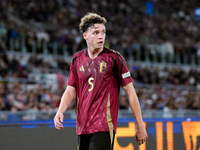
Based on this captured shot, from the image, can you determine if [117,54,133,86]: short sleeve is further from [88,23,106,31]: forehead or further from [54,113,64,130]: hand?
[54,113,64,130]: hand

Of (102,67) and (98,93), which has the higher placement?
(102,67)

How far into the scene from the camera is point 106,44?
18344 millimetres

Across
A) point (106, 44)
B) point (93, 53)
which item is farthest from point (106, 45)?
point (93, 53)

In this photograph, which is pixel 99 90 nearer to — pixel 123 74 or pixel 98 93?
pixel 98 93

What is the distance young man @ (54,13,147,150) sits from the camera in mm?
3492

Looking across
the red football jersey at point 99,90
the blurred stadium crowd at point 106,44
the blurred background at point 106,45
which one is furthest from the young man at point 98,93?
the blurred stadium crowd at point 106,44

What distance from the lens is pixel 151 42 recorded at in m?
23.1

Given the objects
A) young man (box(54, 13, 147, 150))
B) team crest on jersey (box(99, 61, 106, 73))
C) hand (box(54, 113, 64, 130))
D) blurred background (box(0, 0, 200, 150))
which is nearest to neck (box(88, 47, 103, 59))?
young man (box(54, 13, 147, 150))

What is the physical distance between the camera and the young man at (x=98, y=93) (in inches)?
137

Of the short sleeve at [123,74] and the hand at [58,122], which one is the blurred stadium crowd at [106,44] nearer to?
the hand at [58,122]

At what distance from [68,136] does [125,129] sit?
80 cm

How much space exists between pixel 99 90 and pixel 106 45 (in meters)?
14.3

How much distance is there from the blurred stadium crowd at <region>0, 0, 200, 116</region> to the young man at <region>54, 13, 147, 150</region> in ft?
22.4

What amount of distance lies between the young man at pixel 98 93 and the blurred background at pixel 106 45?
246 inches
